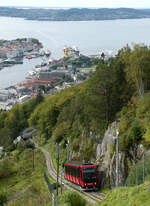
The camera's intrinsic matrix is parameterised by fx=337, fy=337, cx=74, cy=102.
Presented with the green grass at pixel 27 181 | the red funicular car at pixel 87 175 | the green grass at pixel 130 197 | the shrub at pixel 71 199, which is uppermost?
the green grass at pixel 130 197

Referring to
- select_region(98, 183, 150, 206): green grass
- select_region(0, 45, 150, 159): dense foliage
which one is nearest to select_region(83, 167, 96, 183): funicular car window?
select_region(0, 45, 150, 159): dense foliage

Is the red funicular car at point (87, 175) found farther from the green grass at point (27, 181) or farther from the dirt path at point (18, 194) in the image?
the dirt path at point (18, 194)

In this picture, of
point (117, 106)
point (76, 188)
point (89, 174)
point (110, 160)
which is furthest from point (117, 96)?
point (89, 174)

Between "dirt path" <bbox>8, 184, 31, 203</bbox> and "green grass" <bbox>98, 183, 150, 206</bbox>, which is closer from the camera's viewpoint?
"green grass" <bbox>98, 183, 150, 206</bbox>

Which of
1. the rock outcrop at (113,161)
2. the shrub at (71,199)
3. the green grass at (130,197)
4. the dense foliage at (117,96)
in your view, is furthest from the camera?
the dense foliage at (117,96)

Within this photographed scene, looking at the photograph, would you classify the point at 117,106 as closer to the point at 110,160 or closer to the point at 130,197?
the point at 110,160

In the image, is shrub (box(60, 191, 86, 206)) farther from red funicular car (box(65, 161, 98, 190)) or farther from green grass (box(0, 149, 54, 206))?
green grass (box(0, 149, 54, 206))

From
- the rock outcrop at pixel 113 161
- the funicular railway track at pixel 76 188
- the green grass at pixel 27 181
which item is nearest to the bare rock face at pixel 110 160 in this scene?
the rock outcrop at pixel 113 161

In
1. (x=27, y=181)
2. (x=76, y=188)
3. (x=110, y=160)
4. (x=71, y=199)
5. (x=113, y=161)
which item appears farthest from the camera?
(x=27, y=181)
